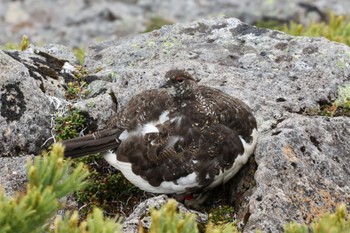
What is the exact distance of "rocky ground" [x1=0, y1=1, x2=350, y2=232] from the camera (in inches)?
210

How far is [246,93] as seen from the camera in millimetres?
6406

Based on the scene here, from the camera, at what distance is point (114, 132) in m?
5.76

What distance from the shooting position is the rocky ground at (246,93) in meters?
5.33

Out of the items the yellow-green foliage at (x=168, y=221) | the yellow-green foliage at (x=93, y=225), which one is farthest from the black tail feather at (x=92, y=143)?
the yellow-green foliage at (x=168, y=221)

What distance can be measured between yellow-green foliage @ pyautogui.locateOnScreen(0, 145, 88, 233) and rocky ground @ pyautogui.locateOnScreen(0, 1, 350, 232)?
1.75 meters

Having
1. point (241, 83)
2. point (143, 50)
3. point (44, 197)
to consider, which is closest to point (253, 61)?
point (241, 83)

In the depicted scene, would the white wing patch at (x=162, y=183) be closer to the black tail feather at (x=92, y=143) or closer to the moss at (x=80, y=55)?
the black tail feather at (x=92, y=143)

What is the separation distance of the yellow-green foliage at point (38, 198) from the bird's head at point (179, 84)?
80.5 inches

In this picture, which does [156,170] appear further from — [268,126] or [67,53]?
[67,53]

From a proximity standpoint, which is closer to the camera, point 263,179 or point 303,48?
point 263,179

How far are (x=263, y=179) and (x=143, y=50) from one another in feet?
8.06

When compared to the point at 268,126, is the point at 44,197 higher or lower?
higher

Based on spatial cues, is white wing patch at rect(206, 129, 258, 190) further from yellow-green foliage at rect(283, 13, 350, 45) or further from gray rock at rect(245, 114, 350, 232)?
yellow-green foliage at rect(283, 13, 350, 45)

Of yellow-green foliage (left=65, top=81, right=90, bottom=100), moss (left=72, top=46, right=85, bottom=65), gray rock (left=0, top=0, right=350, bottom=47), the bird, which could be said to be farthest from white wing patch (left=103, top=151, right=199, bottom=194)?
gray rock (left=0, top=0, right=350, bottom=47)
